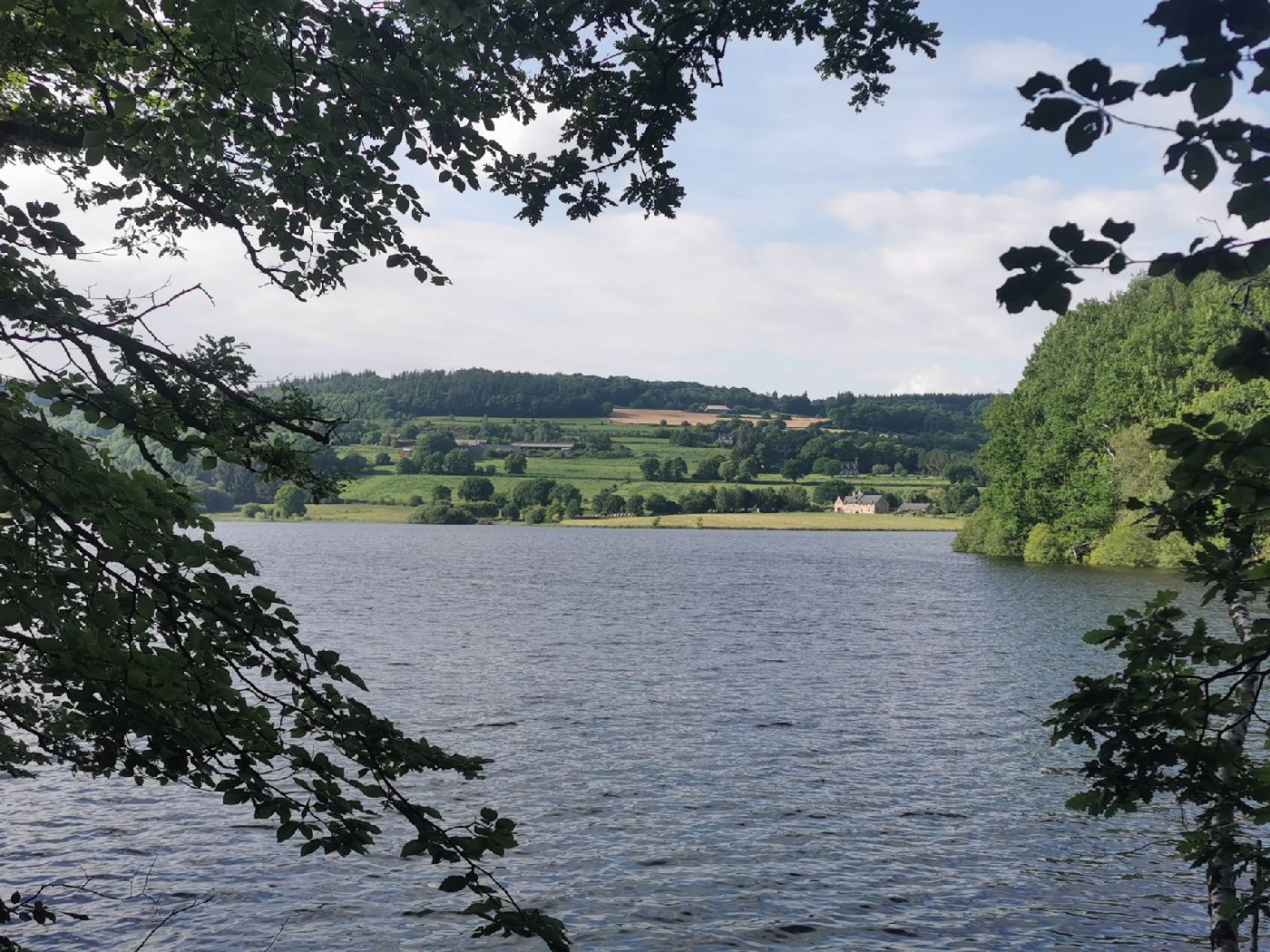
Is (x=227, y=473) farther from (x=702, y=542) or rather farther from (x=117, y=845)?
Answer: (x=702, y=542)

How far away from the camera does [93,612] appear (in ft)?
19.2

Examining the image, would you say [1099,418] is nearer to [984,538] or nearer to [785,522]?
[984,538]

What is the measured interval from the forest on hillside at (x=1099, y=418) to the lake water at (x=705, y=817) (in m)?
30.9

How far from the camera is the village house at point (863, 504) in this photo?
7279 inches

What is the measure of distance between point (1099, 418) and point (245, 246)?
8320 centimetres

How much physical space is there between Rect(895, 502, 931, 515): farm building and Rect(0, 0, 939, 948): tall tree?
182956 millimetres

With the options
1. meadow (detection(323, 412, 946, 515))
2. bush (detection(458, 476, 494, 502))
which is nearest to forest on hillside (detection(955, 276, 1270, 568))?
meadow (detection(323, 412, 946, 515))

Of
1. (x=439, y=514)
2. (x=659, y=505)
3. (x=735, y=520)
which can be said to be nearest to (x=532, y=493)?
(x=439, y=514)

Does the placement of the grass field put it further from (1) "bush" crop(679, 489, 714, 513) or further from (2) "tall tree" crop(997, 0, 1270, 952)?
(2) "tall tree" crop(997, 0, 1270, 952)

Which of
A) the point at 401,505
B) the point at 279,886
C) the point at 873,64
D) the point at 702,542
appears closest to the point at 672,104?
the point at 873,64

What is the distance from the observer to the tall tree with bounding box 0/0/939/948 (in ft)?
18.4

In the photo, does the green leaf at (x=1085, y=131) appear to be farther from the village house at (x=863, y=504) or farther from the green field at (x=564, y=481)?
the village house at (x=863, y=504)

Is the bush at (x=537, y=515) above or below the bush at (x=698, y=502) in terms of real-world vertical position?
below

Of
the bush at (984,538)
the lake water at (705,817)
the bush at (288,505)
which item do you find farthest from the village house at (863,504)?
the lake water at (705,817)
